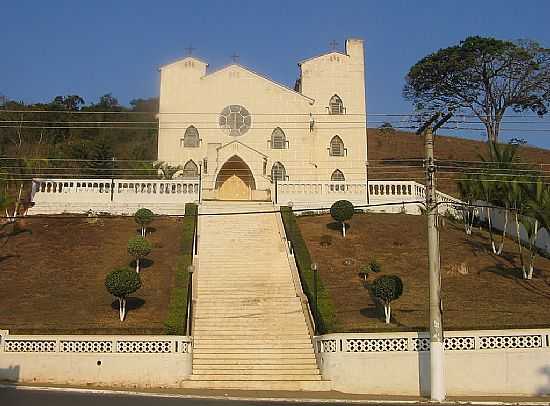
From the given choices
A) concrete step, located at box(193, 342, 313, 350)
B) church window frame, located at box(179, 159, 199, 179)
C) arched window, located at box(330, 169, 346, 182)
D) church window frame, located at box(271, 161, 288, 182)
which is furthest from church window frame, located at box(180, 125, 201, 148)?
concrete step, located at box(193, 342, 313, 350)

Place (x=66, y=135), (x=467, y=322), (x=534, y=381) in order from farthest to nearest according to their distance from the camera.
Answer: (x=66, y=135)
(x=467, y=322)
(x=534, y=381)

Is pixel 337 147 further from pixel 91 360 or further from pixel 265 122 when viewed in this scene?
pixel 91 360

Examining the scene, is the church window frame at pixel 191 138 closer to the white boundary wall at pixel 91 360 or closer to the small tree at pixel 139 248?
the small tree at pixel 139 248

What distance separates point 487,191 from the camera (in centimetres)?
3133

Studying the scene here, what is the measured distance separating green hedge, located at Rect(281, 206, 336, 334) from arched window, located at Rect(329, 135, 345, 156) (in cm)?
1249

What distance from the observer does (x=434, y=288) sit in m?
17.3

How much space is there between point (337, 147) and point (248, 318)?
24.6m

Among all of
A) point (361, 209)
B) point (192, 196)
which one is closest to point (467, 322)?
point (361, 209)

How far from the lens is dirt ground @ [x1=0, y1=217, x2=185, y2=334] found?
20.7m

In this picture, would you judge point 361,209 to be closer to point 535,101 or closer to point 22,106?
point 535,101

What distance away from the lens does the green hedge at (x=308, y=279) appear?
20641mm

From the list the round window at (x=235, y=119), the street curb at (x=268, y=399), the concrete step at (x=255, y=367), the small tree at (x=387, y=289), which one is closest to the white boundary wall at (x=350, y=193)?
the round window at (x=235, y=119)

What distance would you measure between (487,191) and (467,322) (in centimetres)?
1274

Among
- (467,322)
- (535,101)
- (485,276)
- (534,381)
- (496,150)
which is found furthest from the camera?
(535,101)
